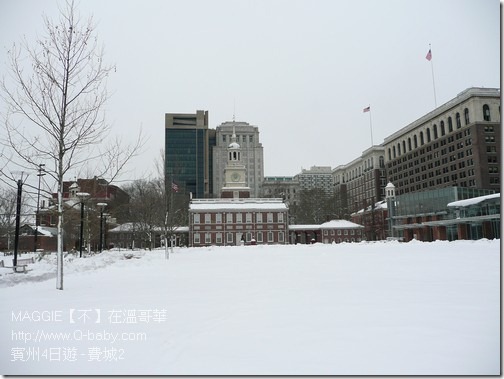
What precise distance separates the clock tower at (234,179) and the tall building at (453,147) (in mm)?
48894

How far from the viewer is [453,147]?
304 ft

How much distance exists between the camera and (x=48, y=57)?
11.9 m

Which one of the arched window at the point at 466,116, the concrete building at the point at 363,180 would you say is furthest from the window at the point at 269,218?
the arched window at the point at 466,116

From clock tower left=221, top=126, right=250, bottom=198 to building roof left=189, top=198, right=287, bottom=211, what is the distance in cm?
685

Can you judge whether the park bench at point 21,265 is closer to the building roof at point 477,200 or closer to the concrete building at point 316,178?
the building roof at point 477,200

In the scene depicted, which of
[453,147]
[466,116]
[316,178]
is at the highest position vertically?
[316,178]

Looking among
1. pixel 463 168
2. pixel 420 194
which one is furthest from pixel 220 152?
Result: pixel 420 194

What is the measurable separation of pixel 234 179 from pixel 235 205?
40.3 feet

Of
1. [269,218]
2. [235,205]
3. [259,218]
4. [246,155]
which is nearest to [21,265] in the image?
[235,205]

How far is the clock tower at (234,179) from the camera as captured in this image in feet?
266

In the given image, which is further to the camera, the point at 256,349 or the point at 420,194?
the point at 420,194

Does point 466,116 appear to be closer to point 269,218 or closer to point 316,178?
point 269,218

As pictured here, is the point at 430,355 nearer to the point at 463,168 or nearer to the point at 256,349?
the point at 256,349

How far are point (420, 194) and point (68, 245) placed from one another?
53.8m
